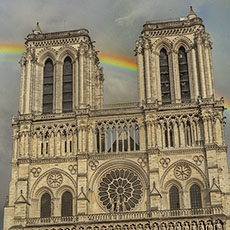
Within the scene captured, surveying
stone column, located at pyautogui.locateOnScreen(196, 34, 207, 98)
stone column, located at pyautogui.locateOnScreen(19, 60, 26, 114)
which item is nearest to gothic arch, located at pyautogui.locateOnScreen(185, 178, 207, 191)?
stone column, located at pyautogui.locateOnScreen(196, 34, 207, 98)

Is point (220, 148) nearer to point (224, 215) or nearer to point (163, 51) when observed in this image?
point (224, 215)

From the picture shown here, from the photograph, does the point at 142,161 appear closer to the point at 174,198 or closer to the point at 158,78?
the point at 174,198

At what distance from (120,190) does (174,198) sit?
4.74 meters

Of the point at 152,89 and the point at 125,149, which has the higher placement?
the point at 152,89

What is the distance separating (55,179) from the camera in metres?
46.3

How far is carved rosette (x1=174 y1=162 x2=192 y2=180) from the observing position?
44625 millimetres

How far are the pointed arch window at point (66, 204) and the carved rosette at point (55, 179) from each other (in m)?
1.08

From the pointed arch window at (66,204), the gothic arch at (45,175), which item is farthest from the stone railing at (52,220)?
the gothic arch at (45,175)

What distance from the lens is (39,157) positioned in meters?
47.3

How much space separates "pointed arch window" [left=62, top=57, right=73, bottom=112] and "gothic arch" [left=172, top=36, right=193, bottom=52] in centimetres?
1042

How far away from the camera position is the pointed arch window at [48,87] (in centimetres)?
5041

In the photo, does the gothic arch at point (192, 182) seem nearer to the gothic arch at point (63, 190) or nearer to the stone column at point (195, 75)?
the stone column at point (195, 75)

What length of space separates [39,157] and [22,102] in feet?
19.3

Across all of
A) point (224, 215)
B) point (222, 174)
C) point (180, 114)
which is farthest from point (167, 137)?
point (224, 215)
